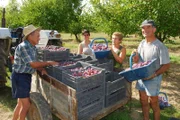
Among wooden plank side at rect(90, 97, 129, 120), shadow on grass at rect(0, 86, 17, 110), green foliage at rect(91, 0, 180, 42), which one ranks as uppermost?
green foliage at rect(91, 0, 180, 42)

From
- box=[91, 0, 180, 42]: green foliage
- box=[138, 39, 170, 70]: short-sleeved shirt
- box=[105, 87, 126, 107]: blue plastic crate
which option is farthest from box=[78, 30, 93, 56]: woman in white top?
box=[138, 39, 170, 70]: short-sleeved shirt

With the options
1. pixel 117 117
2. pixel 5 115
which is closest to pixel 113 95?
pixel 117 117

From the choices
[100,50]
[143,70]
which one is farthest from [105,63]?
[143,70]

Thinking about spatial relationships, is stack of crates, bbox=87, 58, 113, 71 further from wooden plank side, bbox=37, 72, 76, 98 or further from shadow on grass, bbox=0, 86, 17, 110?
shadow on grass, bbox=0, 86, 17, 110

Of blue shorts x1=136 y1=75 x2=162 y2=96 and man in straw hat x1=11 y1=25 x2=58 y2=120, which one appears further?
blue shorts x1=136 y1=75 x2=162 y2=96

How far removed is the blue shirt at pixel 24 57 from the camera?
3195 mm

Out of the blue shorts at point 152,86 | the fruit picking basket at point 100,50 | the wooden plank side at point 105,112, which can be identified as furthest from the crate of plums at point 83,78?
the fruit picking basket at point 100,50

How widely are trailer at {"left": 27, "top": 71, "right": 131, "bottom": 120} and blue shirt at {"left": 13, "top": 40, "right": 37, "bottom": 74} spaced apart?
1.46ft

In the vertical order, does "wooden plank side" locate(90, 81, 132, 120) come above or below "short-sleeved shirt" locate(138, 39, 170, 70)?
below

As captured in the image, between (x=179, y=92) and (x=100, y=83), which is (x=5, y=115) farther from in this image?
(x=179, y=92)

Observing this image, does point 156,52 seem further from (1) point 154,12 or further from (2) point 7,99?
(2) point 7,99

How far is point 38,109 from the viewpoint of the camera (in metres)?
3.26

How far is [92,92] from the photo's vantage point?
3.25 m

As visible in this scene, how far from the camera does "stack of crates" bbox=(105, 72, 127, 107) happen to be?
357cm
